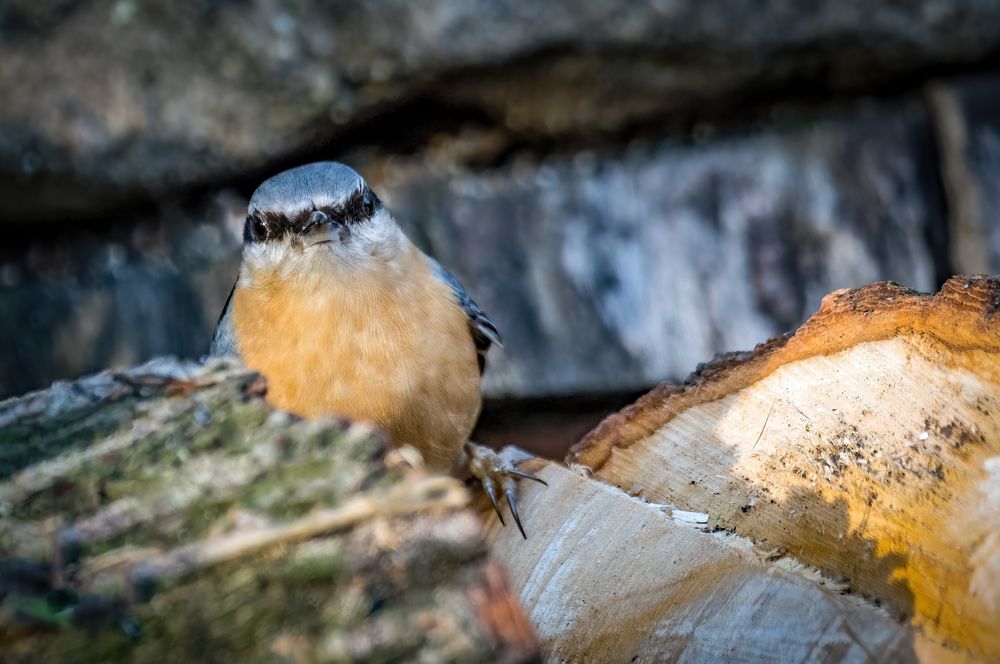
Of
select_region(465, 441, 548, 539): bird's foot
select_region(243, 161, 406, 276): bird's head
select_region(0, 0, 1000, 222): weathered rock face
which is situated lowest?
select_region(465, 441, 548, 539): bird's foot

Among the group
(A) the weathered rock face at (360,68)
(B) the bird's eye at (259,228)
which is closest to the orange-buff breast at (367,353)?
(B) the bird's eye at (259,228)

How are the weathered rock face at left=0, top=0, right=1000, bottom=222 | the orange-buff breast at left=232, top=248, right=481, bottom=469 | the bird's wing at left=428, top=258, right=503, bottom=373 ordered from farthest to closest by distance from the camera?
1. the weathered rock face at left=0, top=0, right=1000, bottom=222
2. the bird's wing at left=428, top=258, right=503, bottom=373
3. the orange-buff breast at left=232, top=248, right=481, bottom=469

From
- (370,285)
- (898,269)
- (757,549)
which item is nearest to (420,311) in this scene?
(370,285)

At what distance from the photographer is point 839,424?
5.88 feet

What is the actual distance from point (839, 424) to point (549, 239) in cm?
245

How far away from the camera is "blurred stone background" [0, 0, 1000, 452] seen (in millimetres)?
3818

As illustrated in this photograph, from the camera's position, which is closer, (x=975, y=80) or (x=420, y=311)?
(x=420, y=311)

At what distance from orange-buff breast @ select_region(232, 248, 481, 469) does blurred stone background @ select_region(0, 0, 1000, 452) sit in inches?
56.8

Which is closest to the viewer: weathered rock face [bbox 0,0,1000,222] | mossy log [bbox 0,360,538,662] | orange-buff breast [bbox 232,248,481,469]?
mossy log [bbox 0,360,538,662]

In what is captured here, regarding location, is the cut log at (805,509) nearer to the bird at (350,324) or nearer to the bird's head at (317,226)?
the bird at (350,324)

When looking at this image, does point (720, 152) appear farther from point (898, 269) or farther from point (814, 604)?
point (814, 604)

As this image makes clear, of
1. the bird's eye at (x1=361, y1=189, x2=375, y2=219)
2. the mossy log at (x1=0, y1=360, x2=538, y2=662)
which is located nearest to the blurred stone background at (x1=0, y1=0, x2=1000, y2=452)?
the bird's eye at (x1=361, y1=189, x2=375, y2=219)

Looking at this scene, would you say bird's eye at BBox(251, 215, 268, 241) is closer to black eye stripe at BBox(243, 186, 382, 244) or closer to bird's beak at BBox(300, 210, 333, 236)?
black eye stripe at BBox(243, 186, 382, 244)

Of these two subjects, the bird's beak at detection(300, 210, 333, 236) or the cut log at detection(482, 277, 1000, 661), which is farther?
the bird's beak at detection(300, 210, 333, 236)
